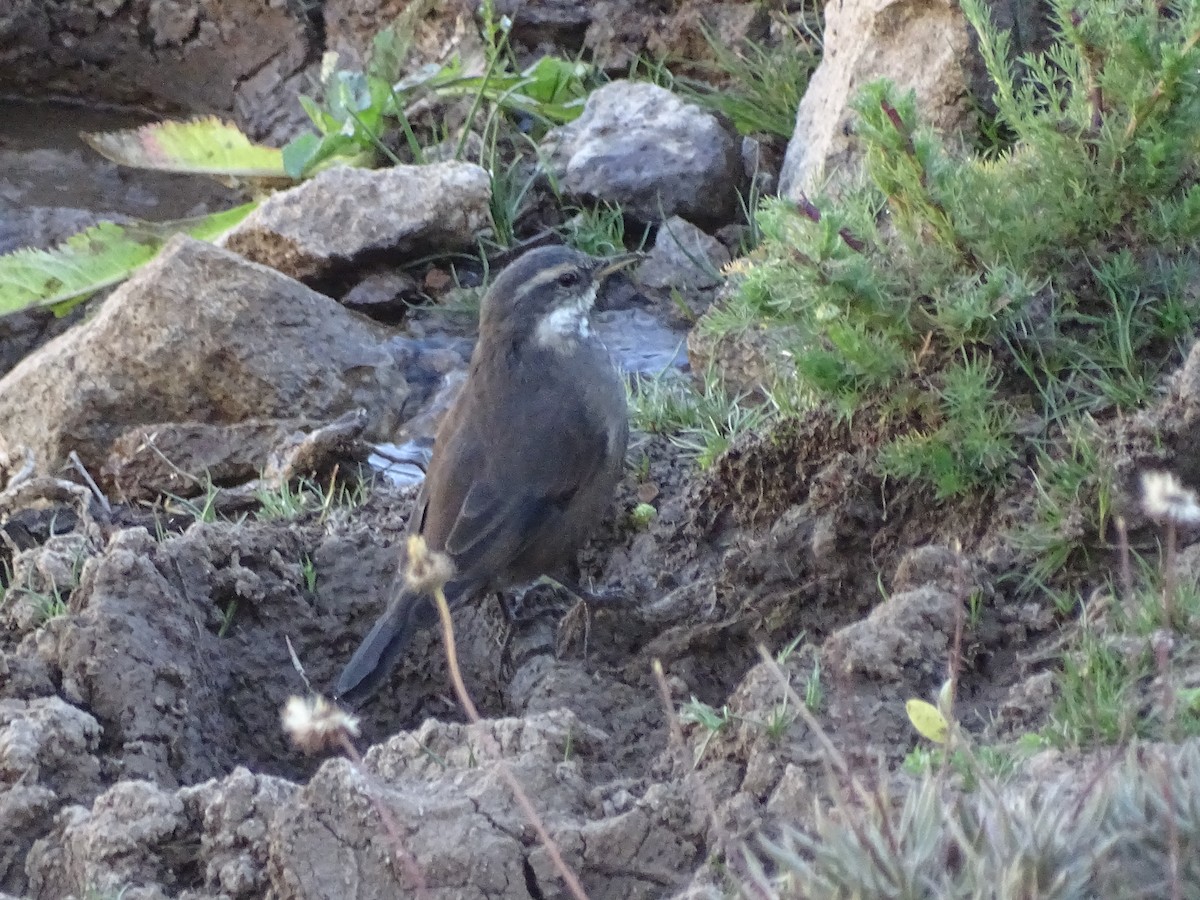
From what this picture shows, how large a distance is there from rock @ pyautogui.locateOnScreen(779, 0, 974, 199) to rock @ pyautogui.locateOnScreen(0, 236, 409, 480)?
2176mm

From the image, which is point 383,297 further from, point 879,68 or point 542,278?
point 879,68

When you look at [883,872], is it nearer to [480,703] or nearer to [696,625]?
[696,625]

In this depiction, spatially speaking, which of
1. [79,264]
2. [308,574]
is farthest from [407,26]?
[308,574]

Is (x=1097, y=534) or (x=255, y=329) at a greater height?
(x=1097, y=534)

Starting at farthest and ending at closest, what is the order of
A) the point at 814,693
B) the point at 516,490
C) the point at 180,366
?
the point at 180,366 → the point at 516,490 → the point at 814,693

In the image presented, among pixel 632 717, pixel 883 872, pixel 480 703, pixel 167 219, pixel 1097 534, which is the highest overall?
pixel 883 872

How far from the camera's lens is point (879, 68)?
604cm

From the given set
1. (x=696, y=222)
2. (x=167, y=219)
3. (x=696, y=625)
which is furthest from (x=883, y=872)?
(x=167, y=219)

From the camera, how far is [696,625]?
4.40 metres

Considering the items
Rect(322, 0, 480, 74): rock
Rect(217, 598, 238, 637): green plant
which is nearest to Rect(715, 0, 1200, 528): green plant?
Rect(217, 598, 238, 637): green plant

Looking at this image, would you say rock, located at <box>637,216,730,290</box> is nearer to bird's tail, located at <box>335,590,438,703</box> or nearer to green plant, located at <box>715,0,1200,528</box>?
green plant, located at <box>715,0,1200,528</box>

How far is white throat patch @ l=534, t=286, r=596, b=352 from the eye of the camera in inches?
213

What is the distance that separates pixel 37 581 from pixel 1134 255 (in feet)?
11.2

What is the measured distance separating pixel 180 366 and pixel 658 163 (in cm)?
264
